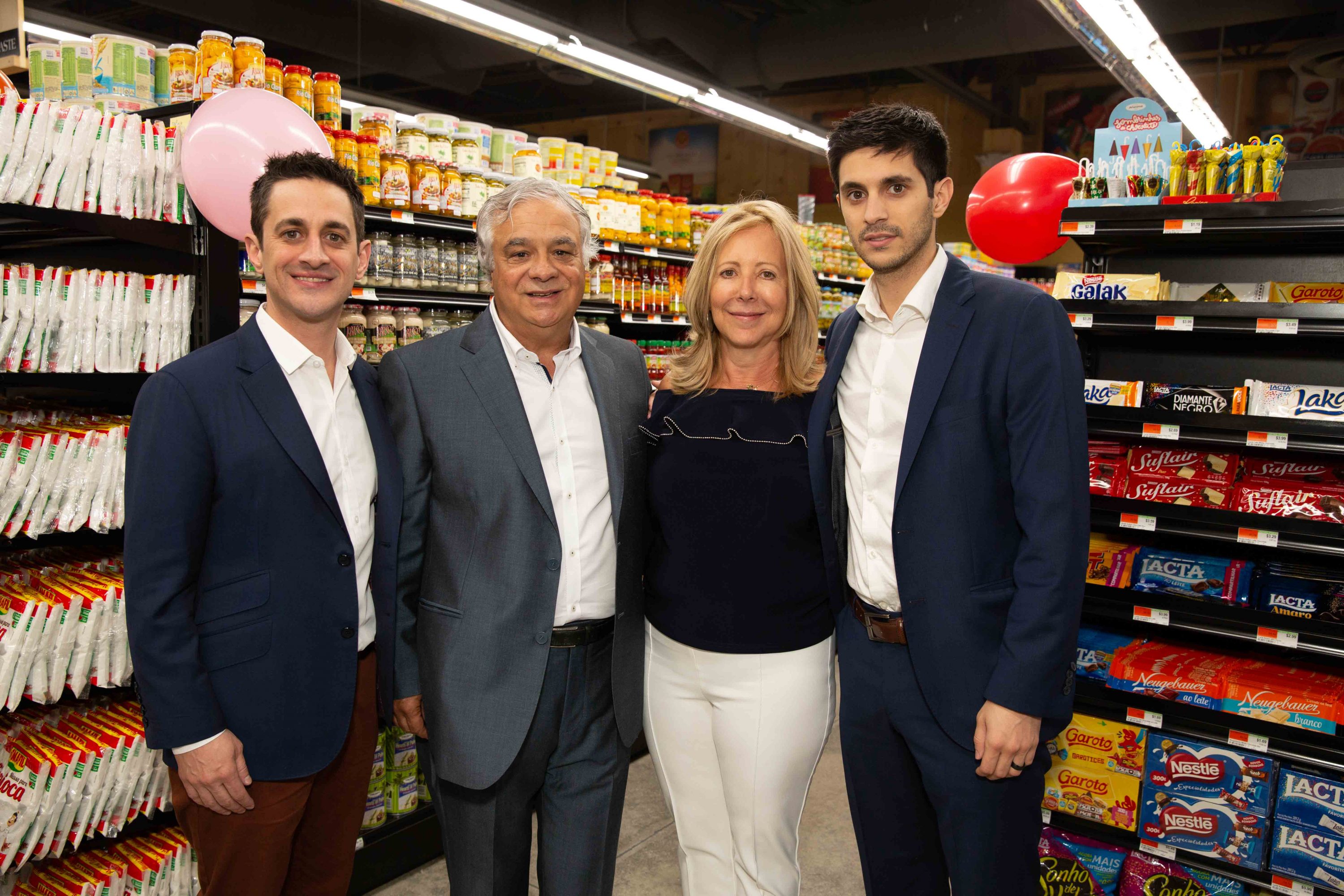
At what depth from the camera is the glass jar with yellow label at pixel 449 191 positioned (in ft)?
12.6

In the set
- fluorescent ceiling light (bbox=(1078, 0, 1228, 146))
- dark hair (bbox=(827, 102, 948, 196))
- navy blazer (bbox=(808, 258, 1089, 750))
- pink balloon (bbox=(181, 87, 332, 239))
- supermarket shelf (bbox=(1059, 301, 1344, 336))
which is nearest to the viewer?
navy blazer (bbox=(808, 258, 1089, 750))

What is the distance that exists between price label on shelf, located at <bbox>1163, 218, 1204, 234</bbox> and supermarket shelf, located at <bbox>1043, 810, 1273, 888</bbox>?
209cm

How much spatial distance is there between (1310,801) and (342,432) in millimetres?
3144

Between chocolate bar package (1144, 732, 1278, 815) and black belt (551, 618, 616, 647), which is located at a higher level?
black belt (551, 618, 616, 647)

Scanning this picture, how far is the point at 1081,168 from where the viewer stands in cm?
334

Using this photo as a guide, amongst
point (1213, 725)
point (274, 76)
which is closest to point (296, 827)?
point (274, 76)

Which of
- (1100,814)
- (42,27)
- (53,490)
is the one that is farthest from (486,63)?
(1100,814)

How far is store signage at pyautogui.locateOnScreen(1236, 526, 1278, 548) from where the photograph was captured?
9.31 ft

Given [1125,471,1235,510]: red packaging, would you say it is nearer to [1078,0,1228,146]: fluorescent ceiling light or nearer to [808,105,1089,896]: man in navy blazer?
[808,105,1089,896]: man in navy blazer

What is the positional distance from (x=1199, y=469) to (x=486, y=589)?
2584 mm

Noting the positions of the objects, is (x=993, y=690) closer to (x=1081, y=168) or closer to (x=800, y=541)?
(x=800, y=541)

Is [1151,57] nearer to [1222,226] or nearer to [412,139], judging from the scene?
[1222,226]

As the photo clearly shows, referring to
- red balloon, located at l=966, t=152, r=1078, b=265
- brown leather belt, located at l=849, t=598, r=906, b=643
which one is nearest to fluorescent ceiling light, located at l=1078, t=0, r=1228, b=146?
red balloon, located at l=966, t=152, r=1078, b=265

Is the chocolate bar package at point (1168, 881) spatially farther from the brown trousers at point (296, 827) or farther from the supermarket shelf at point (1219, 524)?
the brown trousers at point (296, 827)
